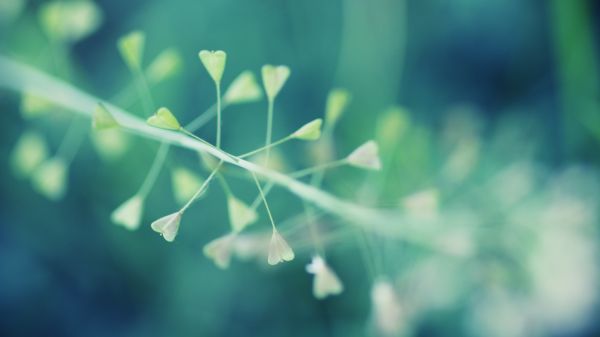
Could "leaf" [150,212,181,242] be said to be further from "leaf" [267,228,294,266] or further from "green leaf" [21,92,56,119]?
"green leaf" [21,92,56,119]

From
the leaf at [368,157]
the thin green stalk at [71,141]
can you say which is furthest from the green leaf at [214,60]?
the thin green stalk at [71,141]

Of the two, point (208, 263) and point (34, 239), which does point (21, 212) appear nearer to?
point (34, 239)

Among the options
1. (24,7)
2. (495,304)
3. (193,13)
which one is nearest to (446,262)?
(495,304)

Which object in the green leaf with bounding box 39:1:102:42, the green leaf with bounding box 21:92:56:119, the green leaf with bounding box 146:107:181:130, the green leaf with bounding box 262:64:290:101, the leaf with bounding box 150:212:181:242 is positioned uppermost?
the green leaf with bounding box 39:1:102:42

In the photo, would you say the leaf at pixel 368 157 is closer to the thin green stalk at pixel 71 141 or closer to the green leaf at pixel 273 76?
the green leaf at pixel 273 76

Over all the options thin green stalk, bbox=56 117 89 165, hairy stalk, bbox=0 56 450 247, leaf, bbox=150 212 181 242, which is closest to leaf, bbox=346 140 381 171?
hairy stalk, bbox=0 56 450 247

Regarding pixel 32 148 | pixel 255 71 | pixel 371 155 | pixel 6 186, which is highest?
pixel 255 71
